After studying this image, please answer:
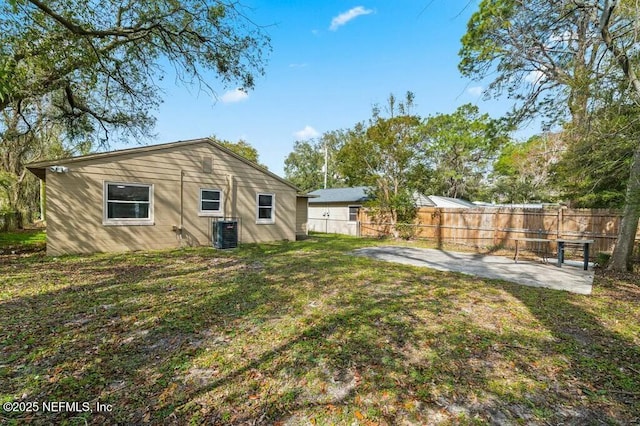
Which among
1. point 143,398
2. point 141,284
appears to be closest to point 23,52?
point 141,284

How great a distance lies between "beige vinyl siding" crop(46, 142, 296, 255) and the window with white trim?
18cm

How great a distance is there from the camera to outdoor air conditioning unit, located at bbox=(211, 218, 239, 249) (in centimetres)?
980

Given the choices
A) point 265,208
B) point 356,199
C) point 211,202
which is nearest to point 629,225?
point 265,208

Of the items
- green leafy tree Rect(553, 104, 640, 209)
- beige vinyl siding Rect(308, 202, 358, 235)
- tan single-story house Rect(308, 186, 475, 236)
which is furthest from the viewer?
beige vinyl siding Rect(308, 202, 358, 235)

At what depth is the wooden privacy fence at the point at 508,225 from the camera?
32.3ft

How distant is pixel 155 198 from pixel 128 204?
29.1 inches

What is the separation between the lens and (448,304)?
4.62 meters

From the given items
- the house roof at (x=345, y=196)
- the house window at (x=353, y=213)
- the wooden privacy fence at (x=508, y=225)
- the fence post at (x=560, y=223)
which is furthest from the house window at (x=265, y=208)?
the fence post at (x=560, y=223)

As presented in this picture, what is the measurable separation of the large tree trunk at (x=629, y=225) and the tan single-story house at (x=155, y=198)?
34.8 ft

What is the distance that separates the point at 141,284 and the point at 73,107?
29.0 ft

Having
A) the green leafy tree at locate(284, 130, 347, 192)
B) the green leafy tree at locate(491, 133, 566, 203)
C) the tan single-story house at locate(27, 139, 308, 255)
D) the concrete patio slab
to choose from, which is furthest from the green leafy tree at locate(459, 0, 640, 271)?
the green leafy tree at locate(284, 130, 347, 192)

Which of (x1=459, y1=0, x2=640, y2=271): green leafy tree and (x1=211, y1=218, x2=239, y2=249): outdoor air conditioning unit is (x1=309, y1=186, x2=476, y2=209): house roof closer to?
(x1=211, y1=218, x2=239, y2=249): outdoor air conditioning unit

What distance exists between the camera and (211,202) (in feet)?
34.3

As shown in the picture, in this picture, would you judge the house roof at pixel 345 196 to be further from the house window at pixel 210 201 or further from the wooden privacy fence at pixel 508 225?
the house window at pixel 210 201
